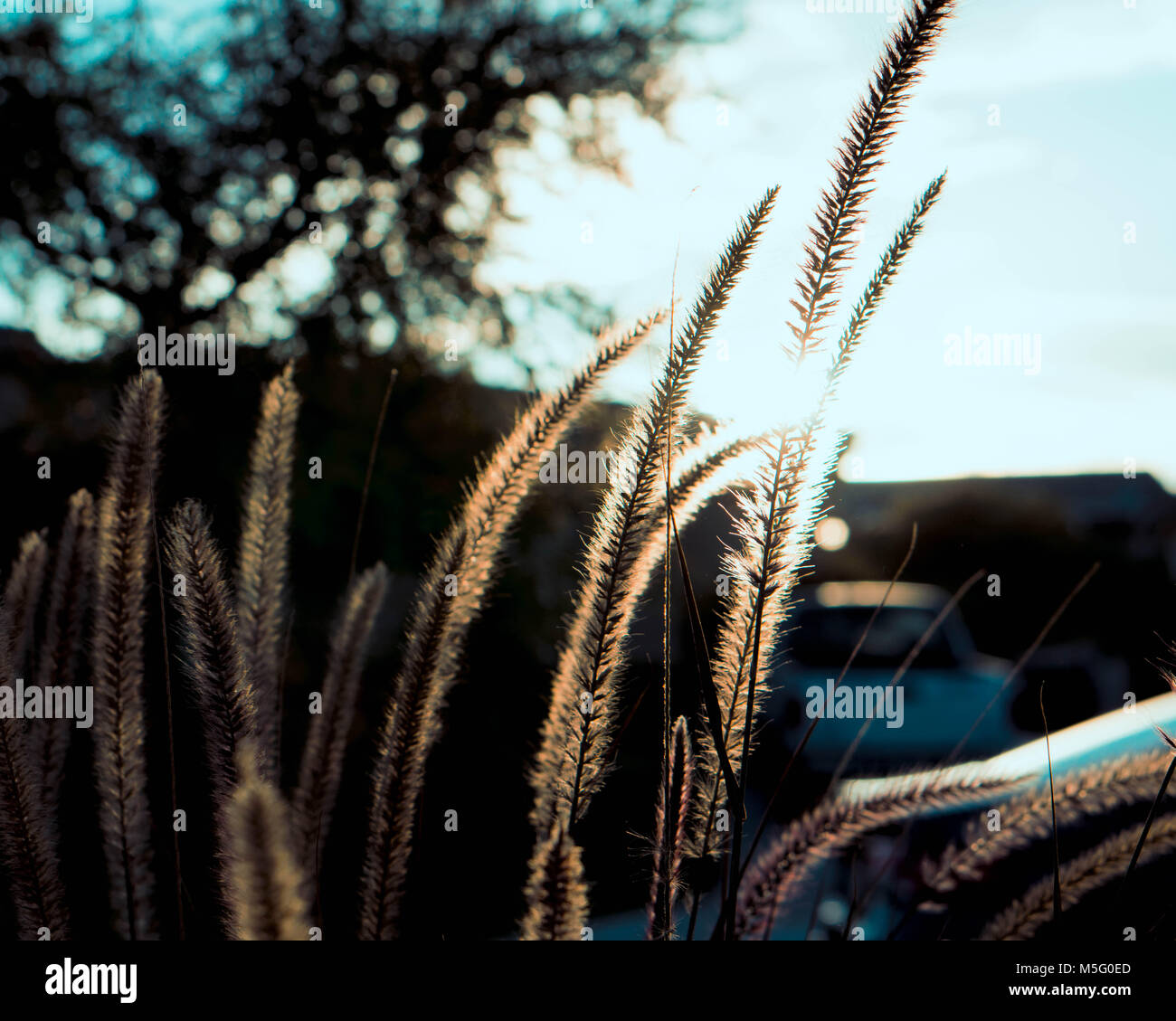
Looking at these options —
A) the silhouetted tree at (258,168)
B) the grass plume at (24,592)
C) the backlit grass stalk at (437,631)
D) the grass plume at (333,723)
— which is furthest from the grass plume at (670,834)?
the silhouetted tree at (258,168)

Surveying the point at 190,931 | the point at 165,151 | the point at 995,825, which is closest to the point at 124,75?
the point at 165,151

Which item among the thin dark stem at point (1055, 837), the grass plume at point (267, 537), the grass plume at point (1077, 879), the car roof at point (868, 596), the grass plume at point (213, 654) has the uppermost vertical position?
the car roof at point (868, 596)

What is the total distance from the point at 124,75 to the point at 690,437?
683 cm

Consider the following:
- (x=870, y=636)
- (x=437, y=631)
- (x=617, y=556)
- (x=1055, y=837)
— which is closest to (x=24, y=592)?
(x=437, y=631)

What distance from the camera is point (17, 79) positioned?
20.1ft

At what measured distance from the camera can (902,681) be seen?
6723 millimetres

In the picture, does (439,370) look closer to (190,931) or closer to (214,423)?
(214,423)

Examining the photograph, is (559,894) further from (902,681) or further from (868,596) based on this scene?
(868,596)

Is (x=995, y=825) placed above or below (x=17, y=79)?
below

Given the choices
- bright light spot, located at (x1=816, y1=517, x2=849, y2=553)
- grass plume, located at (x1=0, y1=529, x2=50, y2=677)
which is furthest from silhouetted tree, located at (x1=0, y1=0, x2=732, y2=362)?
grass plume, located at (x1=0, y1=529, x2=50, y2=677)

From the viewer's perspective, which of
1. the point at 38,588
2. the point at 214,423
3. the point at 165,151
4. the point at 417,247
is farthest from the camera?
the point at 417,247

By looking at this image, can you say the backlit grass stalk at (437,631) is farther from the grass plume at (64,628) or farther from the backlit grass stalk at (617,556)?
the grass plume at (64,628)

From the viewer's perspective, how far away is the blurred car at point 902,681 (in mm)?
6652

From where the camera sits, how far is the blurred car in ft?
21.8
